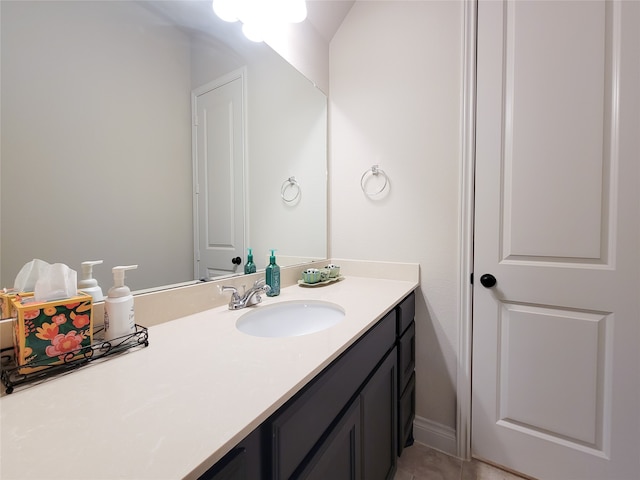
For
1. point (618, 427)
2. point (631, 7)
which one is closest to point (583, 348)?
point (618, 427)

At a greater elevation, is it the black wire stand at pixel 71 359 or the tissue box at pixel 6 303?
the tissue box at pixel 6 303

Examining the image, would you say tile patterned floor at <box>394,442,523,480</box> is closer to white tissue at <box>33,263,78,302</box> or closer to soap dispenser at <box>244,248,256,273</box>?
soap dispenser at <box>244,248,256,273</box>

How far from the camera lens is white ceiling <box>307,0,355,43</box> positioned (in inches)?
59.5

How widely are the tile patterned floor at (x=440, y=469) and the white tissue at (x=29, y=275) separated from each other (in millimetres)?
1535

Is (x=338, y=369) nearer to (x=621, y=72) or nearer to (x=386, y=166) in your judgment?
(x=386, y=166)

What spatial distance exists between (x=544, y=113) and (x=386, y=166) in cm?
70

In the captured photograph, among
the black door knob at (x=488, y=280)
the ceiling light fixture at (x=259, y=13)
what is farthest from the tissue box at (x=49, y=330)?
the black door knob at (x=488, y=280)

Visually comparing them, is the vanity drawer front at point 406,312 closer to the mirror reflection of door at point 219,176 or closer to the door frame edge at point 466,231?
the door frame edge at point 466,231

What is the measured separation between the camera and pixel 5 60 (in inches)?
24.1

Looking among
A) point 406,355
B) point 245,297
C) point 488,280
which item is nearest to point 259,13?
point 245,297

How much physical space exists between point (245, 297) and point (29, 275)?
60 cm

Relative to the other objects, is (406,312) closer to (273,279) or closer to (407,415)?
(407,415)

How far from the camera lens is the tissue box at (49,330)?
1.82 feet

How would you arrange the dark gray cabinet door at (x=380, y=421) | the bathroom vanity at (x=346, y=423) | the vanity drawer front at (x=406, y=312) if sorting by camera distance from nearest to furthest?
the bathroom vanity at (x=346, y=423), the dark gray cabinet door at (x=380, y=421), the vanity drawer front at (x=406, y=312)
